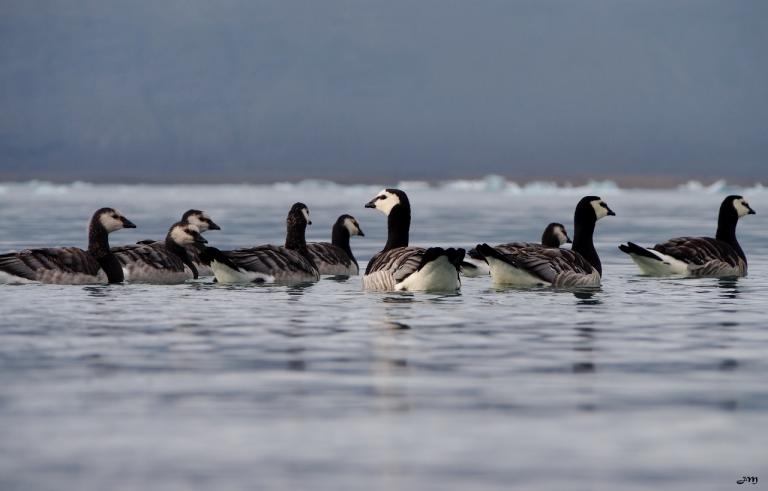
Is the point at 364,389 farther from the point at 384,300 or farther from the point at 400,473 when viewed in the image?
the point at 384,300

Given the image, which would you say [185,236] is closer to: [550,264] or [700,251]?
[550,264]

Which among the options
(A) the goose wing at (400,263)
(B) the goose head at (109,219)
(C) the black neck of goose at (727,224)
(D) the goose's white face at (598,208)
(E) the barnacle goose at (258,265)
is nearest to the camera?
(A) the goose wing at (400,263)

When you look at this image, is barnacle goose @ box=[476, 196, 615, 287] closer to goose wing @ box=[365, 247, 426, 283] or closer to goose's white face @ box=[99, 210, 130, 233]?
goose wing @ box=[365, 247, 426, 283]

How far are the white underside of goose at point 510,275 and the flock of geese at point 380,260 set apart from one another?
15mm

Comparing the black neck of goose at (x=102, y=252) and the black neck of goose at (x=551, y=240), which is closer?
the black neck of goose at (x=102, y=252)

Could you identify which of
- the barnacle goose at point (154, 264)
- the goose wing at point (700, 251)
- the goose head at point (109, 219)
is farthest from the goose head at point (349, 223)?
the goose wing at point (700, 251)

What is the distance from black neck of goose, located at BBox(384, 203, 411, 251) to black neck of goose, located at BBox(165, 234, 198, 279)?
3.67m

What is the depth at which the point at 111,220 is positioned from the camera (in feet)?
74.2

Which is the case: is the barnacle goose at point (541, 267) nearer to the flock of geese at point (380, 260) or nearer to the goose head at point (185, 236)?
the flock of geese at point (380, 260)

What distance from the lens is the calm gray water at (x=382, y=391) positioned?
25.8 feet

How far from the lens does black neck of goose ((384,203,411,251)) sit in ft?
70.6

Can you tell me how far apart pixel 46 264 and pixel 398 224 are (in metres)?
5.27

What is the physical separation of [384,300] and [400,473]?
10752 millimetres

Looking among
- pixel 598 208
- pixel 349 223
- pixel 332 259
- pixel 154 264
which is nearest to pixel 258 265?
pixel 154 264
